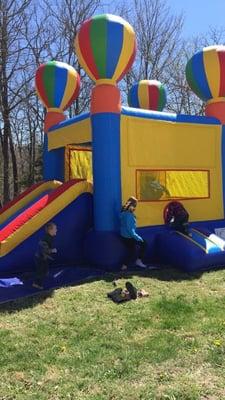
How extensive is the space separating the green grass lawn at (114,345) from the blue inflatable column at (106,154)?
146cm

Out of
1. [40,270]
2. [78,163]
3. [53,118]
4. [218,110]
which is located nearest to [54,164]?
[78,163]

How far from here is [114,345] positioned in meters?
4.76

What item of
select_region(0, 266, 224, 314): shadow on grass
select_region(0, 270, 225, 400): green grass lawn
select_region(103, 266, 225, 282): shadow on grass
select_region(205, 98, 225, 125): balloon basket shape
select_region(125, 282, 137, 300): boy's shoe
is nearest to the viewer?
select_region(0, 270, 225, 400): green grass lawn

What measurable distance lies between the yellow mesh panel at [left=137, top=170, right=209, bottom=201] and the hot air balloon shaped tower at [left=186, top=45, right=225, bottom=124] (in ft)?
4.31

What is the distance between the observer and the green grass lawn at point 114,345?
3.82 m

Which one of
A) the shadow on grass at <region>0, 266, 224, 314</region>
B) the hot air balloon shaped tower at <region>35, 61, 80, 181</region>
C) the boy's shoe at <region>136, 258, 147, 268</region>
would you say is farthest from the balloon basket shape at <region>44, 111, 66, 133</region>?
the shadow on grass at <region>0, 266, 224, 314</region>

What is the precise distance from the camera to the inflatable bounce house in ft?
25.5

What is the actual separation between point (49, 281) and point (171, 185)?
3.24m

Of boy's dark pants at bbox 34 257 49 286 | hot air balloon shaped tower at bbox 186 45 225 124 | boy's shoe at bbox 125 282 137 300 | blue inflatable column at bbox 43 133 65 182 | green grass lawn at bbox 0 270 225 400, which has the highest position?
hot air balloon shaped tower at bbox 186 45 225 124

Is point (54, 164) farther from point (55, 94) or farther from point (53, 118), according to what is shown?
point (55, 94)

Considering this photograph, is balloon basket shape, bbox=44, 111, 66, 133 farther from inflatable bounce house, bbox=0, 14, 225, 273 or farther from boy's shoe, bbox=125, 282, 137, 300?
boy's shoe, bbox=125, 282, 137, 300

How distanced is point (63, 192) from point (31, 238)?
0.94 m

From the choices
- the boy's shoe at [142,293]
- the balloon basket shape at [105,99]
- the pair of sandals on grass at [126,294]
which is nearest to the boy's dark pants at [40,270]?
the pair of sandals on grass at [126,294]

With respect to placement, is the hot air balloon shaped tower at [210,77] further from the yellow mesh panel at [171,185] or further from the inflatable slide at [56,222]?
the inflatable slide at [56,222]
